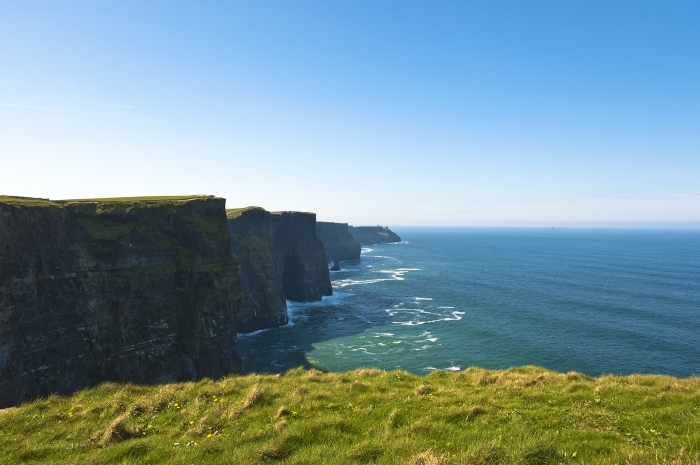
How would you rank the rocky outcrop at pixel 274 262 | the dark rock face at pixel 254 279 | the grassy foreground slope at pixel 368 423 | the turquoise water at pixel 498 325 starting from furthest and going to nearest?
the rocky outcrop at pixel 274 262 → the dark rock face at pixel 254 279 → the turquoise water at pixel 498 325 → the grassy foreground slope at pixel 368 423

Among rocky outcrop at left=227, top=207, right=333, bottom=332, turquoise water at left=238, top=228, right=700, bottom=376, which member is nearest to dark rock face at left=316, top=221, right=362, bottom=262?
turquoise water at left=238, top=228, right=700, bottom=376

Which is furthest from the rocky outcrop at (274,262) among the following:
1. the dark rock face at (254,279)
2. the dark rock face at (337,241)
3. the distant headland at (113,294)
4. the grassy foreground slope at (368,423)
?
the dark rock face at (337,241)

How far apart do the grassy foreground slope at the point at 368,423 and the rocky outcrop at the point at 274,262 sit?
4700 cm

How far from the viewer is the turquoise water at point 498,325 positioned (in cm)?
4712

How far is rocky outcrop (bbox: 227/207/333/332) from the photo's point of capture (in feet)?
216

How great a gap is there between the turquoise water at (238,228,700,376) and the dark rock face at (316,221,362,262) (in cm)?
3824

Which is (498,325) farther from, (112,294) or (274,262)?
(112,294)

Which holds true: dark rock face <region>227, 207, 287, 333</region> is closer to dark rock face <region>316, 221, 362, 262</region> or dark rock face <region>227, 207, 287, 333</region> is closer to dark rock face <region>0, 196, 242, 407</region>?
dark rock face <region>0, 196, 242, 407</region>

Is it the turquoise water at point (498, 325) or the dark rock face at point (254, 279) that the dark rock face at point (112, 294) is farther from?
the dark rock face at point (254, 279)

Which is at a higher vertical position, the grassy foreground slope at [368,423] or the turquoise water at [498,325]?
the grassy foreground slope at [368,423]

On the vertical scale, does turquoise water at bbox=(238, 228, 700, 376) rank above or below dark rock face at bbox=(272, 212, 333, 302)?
below

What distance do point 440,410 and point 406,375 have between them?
7.16 m

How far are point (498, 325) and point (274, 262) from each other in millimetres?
45179

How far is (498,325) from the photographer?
204 feet
